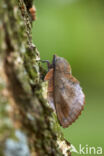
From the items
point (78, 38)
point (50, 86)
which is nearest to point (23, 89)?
point (50, 86)

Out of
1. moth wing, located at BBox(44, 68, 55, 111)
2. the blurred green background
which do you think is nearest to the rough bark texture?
moth wing, located at BBox(44, 68, 55, 111)

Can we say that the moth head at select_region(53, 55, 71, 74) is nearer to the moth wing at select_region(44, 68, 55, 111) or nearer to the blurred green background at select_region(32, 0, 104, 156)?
the moth wing at select_region(44, 68, 55, 111)

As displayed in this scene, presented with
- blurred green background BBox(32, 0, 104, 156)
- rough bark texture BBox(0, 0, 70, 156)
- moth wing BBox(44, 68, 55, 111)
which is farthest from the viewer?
blurred green background BBox(32, 0, 104, 156)

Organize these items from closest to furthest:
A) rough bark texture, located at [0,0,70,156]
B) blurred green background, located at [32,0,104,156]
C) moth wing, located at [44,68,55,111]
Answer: rough bark texture, located at [0,0,70,156] < moth wing, located at [44,68,55,111] < blurred green background, located at [32,0,104,156]

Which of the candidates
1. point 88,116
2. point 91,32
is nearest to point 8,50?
point 88,116

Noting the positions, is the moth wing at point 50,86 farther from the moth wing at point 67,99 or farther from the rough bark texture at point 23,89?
the rough bark texture at point 23,89

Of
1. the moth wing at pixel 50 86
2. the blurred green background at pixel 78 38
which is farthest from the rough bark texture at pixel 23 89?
the blurred green background at pixel 78 38
